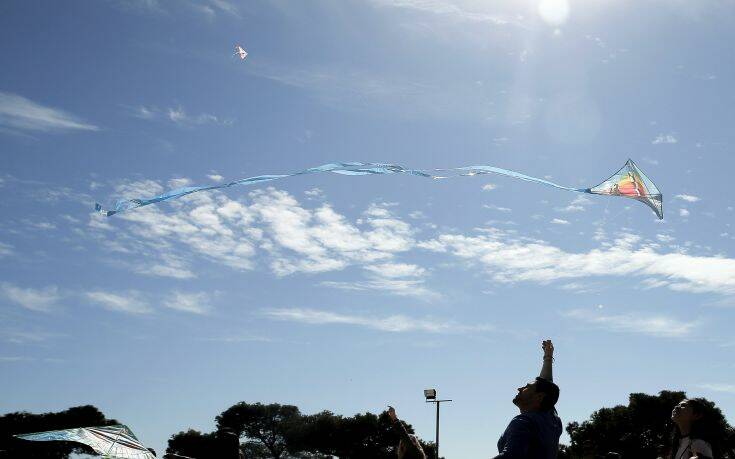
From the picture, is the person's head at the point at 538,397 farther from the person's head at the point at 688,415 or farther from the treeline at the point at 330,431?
the treeline at the point at 330,431

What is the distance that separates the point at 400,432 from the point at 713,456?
10.4 ft

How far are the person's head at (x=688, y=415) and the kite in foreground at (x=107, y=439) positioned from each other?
Result: 808 cm

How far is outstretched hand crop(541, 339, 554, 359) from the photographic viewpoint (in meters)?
6.53

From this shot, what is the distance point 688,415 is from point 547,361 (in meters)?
1.83

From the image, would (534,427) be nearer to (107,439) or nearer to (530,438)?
(530,438)

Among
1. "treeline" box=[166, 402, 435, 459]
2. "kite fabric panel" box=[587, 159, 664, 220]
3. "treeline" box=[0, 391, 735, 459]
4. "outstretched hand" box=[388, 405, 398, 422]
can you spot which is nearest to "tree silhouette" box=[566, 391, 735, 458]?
"treeline" box=[0, 391, 735, 459]

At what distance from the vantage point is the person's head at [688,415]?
274 inches

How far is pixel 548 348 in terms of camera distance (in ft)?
21.9

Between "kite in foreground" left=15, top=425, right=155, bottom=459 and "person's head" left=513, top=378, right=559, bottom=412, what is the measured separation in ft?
24.9

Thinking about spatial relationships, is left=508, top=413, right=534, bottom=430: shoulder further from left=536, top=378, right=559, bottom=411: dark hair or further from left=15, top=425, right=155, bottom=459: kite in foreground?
left=15, top=425, right=155, bottom=459: kite in foreground

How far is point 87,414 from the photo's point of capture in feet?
288

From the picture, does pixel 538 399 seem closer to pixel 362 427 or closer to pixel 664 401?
pixel 664 401

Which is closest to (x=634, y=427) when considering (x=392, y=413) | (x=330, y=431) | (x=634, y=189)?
(x=330, y=431)

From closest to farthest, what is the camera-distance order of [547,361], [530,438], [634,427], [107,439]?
[530,438] → [547,361] → [107,439] → [634,427]
